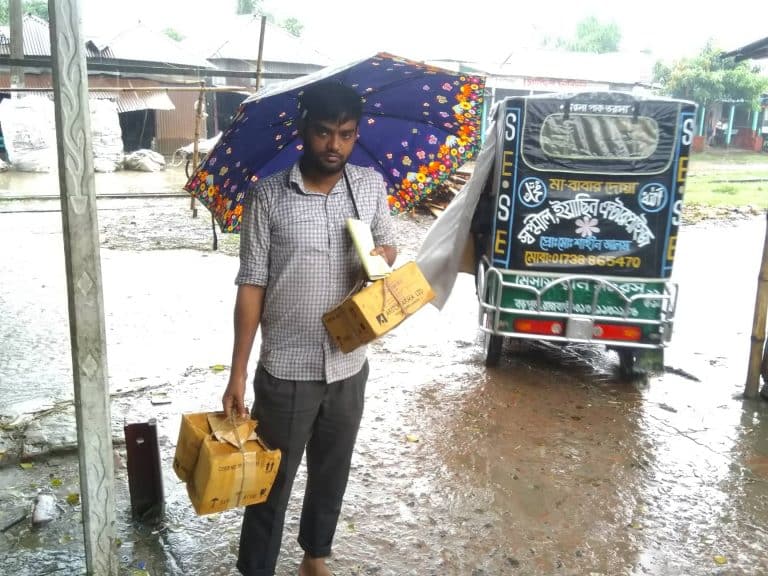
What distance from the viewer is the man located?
2131 mm

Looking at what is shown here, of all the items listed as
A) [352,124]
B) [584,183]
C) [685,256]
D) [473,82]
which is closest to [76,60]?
[352,124]

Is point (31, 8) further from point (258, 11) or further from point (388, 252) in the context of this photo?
point (388, 252)

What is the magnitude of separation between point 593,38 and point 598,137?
48628 millimetres

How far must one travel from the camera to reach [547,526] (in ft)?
10.8

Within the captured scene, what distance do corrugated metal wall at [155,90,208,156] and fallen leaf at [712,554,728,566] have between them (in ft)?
73.9

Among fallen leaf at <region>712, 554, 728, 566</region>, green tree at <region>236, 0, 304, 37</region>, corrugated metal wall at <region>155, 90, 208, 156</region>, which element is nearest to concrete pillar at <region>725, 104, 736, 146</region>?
corrugated metal wall at <region>155, 90, 208, 156</region>

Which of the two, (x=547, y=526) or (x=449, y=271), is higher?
(x=449, y=271)

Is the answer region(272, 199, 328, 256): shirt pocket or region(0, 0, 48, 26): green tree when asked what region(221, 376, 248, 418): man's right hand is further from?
region(0, 0, 48, 26): green tree

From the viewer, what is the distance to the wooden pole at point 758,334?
4.63 meters

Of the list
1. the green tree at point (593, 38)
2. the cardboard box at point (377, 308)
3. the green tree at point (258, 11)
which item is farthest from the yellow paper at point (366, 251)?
the green tree at point (593, 38)

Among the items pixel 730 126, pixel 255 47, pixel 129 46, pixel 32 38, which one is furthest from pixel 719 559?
pixel 730 126

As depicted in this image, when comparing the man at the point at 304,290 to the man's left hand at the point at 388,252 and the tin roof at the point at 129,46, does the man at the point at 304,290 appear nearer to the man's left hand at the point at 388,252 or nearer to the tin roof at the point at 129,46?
the man's left hand at the point at 388,252

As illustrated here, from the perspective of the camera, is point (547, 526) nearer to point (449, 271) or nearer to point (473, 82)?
point (473, 82)

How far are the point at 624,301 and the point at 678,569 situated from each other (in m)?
2.22
